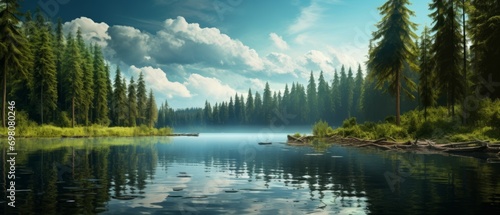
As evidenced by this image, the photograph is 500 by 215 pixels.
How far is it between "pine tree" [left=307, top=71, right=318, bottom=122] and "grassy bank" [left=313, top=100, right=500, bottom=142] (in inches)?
3983

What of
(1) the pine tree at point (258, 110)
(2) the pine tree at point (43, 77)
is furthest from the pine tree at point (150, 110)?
(1) the pine tree at point (258, 110)

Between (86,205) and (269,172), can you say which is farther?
(269,172)

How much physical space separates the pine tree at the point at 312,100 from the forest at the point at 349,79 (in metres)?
0.36

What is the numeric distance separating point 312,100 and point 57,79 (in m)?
87.8

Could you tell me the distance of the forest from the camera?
1650 inches

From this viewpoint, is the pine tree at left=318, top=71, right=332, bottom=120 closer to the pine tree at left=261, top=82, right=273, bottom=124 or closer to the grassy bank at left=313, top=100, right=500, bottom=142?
the pine tree at left=261, top=82, right=273, bottom=124

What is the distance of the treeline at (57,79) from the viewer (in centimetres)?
5720

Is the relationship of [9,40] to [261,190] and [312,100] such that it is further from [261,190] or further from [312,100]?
[312,100]

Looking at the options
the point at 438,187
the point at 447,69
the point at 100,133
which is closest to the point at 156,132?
the point at 100,133

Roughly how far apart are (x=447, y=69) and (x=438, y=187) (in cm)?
3224

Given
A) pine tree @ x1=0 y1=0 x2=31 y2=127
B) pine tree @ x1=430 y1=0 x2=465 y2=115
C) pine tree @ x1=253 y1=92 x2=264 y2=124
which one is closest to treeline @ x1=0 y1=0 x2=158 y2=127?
pine tree @ x1=0 y1=0 x2=31 y2=127

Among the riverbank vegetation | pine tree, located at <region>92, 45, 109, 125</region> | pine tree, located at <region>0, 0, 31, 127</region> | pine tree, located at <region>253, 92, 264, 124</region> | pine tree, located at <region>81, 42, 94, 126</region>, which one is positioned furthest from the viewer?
pine tree, located at <region>253, 92, 264, 124</region>

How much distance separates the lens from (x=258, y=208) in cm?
1081

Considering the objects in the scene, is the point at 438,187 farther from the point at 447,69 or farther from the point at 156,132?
the point at 156,132
